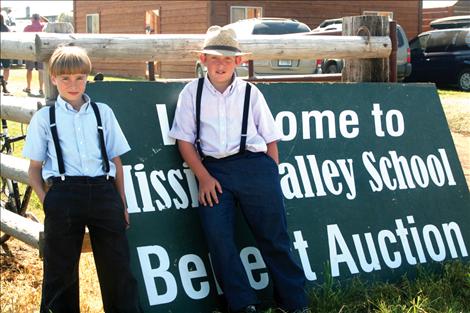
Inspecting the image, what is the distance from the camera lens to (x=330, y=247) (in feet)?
16.8

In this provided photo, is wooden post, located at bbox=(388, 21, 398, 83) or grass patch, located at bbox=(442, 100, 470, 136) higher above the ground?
wooden post, located at bbox=(388, 21, 398, 83)

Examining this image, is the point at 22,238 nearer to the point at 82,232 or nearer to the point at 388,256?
the point at 82,232

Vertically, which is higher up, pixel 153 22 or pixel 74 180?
pixel 153 22

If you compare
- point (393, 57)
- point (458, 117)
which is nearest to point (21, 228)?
point (393, 57)

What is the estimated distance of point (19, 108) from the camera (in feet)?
17.9

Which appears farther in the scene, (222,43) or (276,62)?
(276,62)

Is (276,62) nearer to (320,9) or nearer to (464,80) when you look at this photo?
(464,80)

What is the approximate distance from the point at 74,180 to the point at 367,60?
3025mm

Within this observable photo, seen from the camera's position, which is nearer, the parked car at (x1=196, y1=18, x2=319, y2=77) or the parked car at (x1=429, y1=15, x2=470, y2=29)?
the parked car at (x1=196, y1=18, x2=319, y2=77)

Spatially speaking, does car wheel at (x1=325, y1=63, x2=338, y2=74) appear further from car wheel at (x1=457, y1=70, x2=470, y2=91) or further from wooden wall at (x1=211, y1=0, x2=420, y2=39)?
wooden wall at (x1=211, y1=0, x2=420, y2=39)

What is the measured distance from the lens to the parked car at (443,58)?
63.6ft

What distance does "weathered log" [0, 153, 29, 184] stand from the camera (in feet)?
18.4

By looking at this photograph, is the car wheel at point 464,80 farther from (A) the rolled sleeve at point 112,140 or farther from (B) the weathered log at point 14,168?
(A) the rolled sleeve at point 112,140

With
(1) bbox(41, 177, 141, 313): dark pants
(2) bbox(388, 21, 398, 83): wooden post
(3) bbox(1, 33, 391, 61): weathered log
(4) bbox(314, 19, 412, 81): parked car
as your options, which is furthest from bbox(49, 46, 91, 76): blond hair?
(4) bbox(314, 19, 412, 81): parked car
